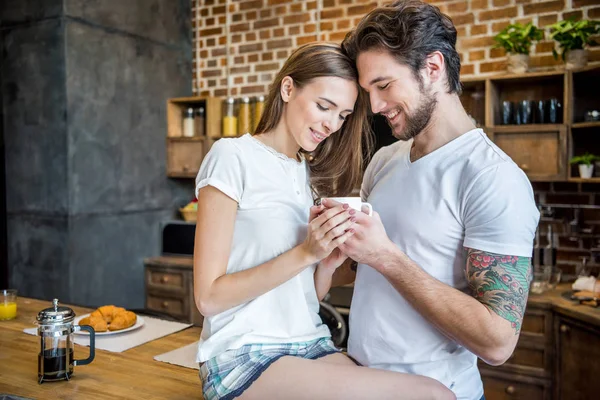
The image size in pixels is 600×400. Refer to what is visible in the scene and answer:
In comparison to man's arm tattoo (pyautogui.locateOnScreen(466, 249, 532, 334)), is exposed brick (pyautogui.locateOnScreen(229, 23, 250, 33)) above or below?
above

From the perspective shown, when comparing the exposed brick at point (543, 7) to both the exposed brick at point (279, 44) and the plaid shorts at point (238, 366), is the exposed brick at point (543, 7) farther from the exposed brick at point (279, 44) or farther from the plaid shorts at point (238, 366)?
the plaid shorts at point (238, 366)

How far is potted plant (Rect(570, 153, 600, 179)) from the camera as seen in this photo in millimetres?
3188

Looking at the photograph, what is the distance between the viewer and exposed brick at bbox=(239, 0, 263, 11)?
4.68m

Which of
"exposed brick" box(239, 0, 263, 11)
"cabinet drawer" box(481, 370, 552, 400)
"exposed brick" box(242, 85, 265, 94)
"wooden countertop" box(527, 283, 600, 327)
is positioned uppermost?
"exposed brick" box(239, 0, 263, 11)

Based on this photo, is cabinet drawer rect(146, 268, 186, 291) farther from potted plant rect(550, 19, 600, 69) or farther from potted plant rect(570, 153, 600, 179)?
potted plant rect(550, 19, 600, 69)

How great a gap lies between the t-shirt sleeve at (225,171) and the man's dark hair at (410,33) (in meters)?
0.46

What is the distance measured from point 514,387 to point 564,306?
566mm

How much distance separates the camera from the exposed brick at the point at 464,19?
387cm

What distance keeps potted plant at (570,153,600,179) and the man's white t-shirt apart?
1.97 meters

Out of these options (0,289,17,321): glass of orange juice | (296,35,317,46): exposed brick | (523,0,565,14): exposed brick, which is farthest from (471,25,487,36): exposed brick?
(0,289,17,321): glass of orange juice

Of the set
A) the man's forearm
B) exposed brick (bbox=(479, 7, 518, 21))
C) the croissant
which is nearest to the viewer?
the man's forearm

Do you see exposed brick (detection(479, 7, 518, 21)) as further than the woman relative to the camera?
Yes

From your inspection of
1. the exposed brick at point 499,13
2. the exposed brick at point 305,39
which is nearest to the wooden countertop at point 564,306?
the exposed brick at point 499,13

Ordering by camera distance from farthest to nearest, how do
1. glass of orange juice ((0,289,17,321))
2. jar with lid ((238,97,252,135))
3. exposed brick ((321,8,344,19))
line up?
jar with lid ((238,97,252,135)), exposed brick ((321,8,344,19)), glass of orange juice ((0,289,17,321))
